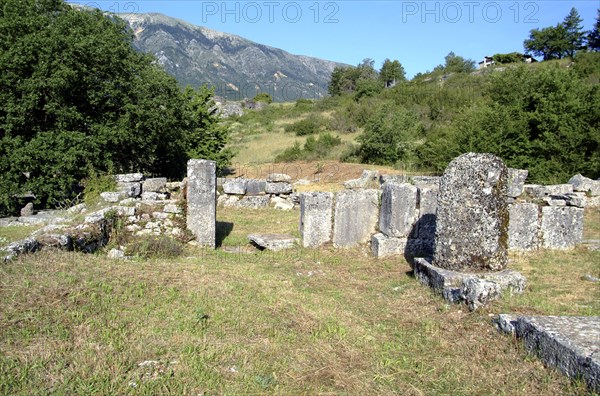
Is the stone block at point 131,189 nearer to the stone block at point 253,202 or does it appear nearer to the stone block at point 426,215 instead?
the stone block at point 253,202

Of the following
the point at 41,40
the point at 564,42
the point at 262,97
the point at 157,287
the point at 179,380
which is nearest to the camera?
the point at 179,380

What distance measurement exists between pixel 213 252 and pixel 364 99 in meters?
34.3

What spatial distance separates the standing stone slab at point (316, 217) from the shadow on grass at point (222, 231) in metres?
2.26

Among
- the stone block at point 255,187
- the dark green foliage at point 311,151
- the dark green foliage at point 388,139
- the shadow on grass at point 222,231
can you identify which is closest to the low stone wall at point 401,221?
the shadow on grass at point 222,231

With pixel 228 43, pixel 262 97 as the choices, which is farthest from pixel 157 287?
pixel 228 43

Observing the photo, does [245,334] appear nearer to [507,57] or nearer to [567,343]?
[567,343]

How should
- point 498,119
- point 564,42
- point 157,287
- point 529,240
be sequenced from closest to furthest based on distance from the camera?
point 157,287, point 529,240, point 498,119, point 564,42

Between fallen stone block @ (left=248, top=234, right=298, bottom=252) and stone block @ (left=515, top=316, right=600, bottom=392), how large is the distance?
589 centimetres

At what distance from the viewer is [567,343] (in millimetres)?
3961

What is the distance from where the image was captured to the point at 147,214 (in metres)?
10.6

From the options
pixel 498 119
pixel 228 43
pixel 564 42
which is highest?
pixel 228 43

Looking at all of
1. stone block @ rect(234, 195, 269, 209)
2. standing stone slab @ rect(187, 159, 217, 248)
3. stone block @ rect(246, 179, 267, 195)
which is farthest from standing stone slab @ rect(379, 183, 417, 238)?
stone block @ rect(246, 179, 267, 195)

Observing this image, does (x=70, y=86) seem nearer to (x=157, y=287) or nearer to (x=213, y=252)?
(x=213, y=252)

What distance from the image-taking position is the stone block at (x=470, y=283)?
5.72 m
